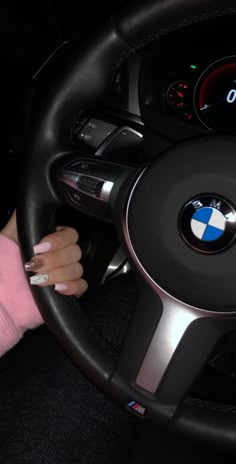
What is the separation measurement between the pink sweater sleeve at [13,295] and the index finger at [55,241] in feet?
0.40

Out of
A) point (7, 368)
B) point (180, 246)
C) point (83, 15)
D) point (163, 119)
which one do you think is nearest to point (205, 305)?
point (180, 246)

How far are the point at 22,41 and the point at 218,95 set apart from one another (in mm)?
420

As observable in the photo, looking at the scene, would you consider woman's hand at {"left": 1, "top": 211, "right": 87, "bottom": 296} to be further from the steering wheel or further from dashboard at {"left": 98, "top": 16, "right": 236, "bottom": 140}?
dashboard at {"left": 98, "top": 16, "right": 236, "bottom": 140}

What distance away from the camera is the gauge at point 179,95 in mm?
872

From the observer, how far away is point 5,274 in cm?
75

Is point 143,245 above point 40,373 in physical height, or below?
above

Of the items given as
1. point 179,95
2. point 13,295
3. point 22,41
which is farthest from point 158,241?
point 22,41

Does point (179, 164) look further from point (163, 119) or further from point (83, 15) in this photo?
point (83, 15)

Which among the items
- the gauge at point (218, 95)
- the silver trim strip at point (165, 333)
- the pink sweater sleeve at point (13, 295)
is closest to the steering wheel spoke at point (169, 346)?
the silver trim strip at point (165, 333)

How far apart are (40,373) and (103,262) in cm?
22

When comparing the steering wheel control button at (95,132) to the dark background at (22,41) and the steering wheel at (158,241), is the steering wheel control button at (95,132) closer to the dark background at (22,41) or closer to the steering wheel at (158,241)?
the steering wheel at (158,241)

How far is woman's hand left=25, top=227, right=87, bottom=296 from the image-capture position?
→ 61 cm

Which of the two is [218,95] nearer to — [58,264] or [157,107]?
[157,107]

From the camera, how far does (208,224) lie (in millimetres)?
532
